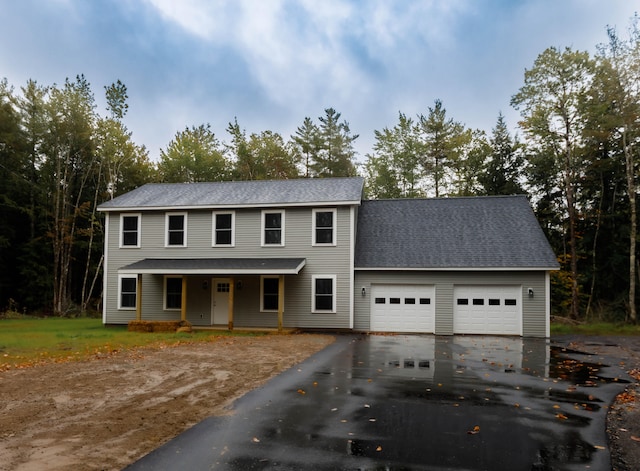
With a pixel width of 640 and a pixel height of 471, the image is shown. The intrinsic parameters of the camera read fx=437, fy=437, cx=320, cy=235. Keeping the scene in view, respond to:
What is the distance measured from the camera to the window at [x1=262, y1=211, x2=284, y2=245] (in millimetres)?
18172

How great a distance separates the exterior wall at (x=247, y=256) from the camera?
17406 millimetres

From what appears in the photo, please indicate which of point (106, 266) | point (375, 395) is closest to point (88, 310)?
point (106, 266)

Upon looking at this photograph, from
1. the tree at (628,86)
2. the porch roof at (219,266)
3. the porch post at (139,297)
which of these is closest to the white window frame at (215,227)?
the porch roof at (219,266)

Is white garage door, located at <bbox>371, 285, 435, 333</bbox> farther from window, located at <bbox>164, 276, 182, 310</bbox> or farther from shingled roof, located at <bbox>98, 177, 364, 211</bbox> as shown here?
window, located at <bbox>164, 276, 182, 310</bbox>

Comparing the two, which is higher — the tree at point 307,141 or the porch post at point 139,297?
the tree at point 307,141

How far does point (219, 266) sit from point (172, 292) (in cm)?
332

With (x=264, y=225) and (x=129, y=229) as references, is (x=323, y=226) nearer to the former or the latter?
(x=264, y=225)

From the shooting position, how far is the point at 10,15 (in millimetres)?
18078

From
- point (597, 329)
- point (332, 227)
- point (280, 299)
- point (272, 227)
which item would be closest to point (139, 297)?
point (280, 299)

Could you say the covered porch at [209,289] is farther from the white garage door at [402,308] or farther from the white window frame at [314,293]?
the white garage door at [402,308]

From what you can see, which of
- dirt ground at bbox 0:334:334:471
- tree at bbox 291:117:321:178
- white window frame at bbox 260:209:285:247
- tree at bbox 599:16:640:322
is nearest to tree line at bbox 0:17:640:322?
tree at bbox 599:16:640:322

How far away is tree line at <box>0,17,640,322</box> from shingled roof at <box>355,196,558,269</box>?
6174mm

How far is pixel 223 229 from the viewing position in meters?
18.6

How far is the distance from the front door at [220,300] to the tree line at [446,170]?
521 inches
